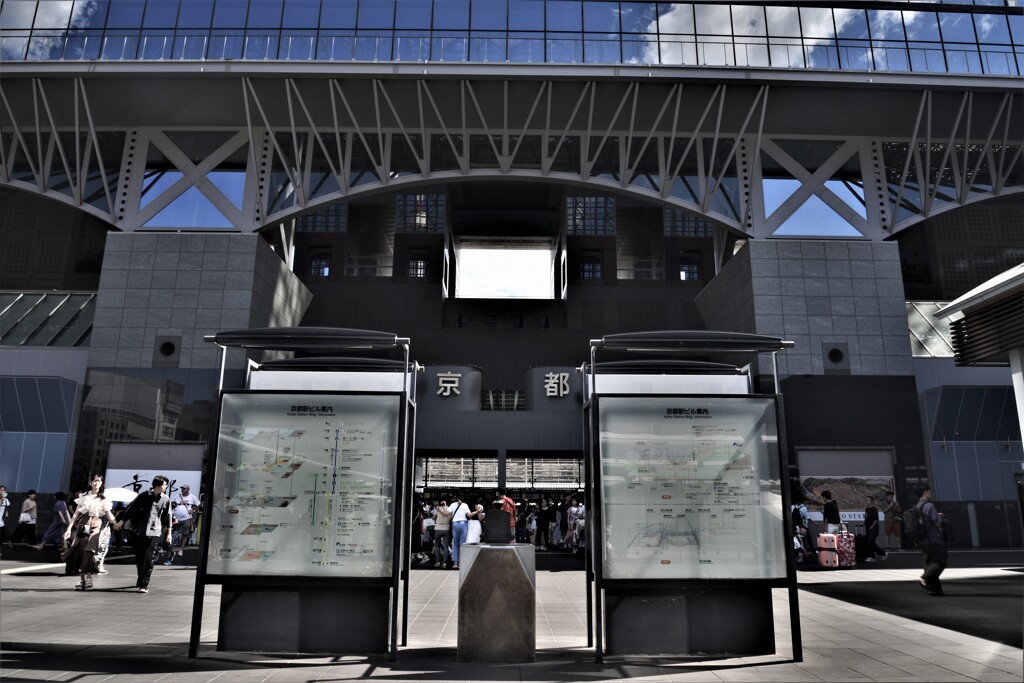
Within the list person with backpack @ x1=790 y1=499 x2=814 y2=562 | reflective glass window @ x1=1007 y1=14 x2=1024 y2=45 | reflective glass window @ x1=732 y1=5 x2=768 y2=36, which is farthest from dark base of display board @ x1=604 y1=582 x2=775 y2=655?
reflective glass window @ x1=1007 y1=14 x2=1024 y2=45

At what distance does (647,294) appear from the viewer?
34156mm

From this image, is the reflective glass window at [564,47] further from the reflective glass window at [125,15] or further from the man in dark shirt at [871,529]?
the man in dark shirt at [871,529]

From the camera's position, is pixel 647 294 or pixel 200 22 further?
pixel 647 294

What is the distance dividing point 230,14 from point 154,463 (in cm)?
1377

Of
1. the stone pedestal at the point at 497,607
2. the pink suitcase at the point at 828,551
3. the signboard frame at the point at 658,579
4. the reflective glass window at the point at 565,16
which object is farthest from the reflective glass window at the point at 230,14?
the pink suitcase at the point at 828,551

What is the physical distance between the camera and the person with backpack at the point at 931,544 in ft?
31.3

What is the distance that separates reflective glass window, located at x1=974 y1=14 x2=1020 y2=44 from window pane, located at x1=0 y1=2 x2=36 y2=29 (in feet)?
96.1

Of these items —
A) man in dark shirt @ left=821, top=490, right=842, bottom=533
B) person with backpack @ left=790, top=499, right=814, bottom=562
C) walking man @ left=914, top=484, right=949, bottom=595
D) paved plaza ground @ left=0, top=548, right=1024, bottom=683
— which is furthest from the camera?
person with backpack @ left=790, top=499, right=814, bottom=562

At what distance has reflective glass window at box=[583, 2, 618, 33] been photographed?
68.8 ft

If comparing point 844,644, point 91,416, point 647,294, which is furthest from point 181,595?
point 647,294

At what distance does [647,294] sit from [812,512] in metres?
17.0

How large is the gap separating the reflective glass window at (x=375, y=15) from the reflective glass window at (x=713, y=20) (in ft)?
31.2

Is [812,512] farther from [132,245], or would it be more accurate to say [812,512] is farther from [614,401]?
[132,245]

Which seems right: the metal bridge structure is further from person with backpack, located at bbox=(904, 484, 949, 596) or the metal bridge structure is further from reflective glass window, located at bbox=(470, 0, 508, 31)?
person with backpack, located at bbox=(904, 484, 949, 596)
